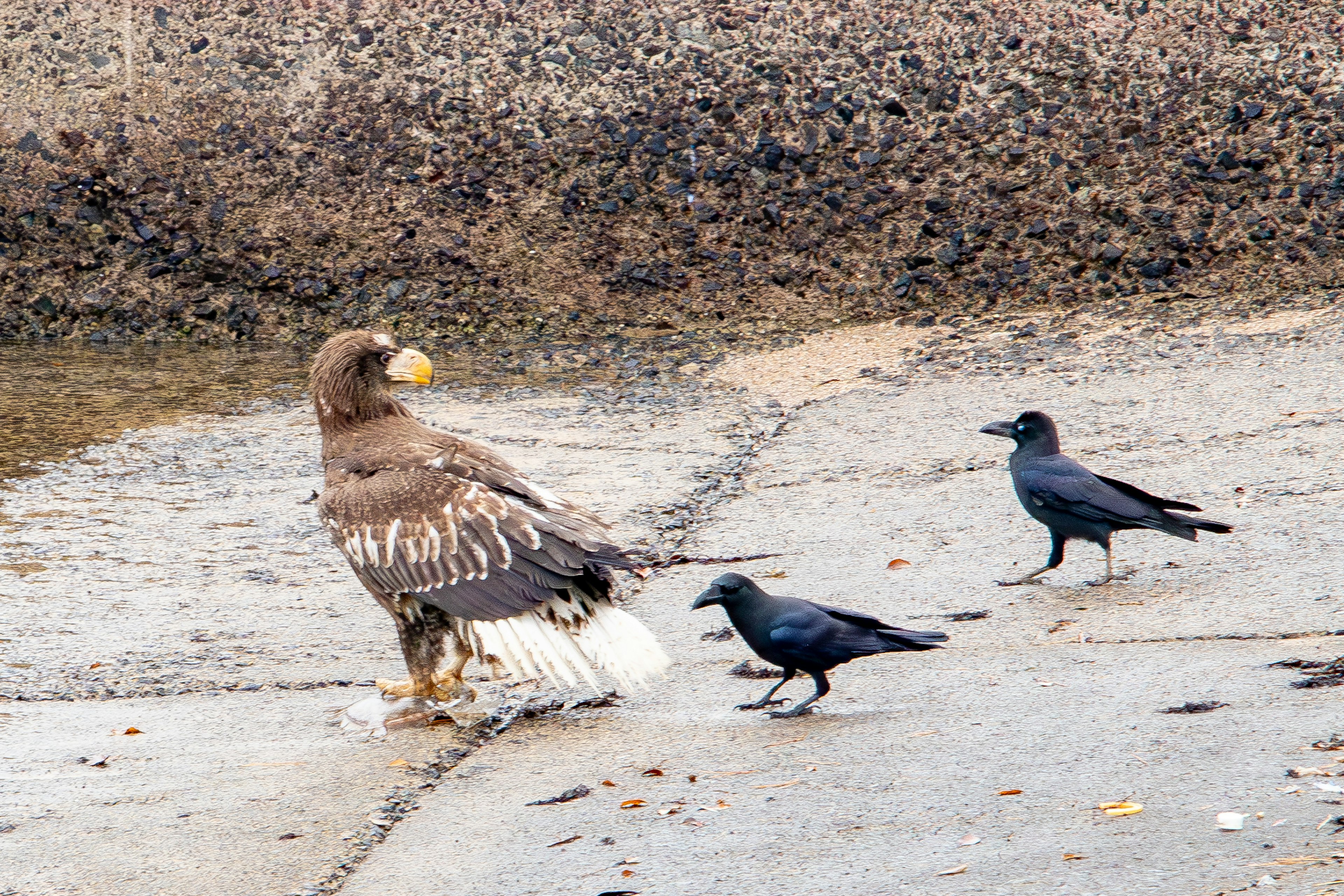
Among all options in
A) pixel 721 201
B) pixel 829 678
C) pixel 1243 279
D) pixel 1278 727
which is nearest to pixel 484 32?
pixel 721 201

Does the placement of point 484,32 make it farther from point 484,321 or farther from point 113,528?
point 113,528

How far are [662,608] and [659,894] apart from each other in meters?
2.34

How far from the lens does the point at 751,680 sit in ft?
15.4

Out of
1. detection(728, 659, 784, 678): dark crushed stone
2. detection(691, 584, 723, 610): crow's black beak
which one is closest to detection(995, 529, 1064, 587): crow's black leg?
detection(728, 659, 784, 678): dark crushed stone

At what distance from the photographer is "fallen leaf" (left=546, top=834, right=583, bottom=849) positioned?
3424 mm

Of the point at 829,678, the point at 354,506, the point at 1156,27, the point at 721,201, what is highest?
the point at 1156,27

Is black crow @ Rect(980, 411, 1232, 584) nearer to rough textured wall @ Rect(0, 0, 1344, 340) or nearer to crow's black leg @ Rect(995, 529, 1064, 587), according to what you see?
crow's black leg @ Rect(995, 529, 1064, 587)

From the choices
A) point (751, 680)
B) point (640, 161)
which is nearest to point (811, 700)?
point (751, 680)

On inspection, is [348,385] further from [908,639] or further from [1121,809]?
[1121,809]

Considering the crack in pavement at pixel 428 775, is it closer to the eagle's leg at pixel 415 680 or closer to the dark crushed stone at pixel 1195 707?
the eagle's leg at pixel 415 680

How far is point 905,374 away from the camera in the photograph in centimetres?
859

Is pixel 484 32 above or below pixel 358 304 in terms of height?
above

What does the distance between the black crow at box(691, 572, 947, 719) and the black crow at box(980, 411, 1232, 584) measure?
1.19 m

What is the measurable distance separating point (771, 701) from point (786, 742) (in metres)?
0.44
